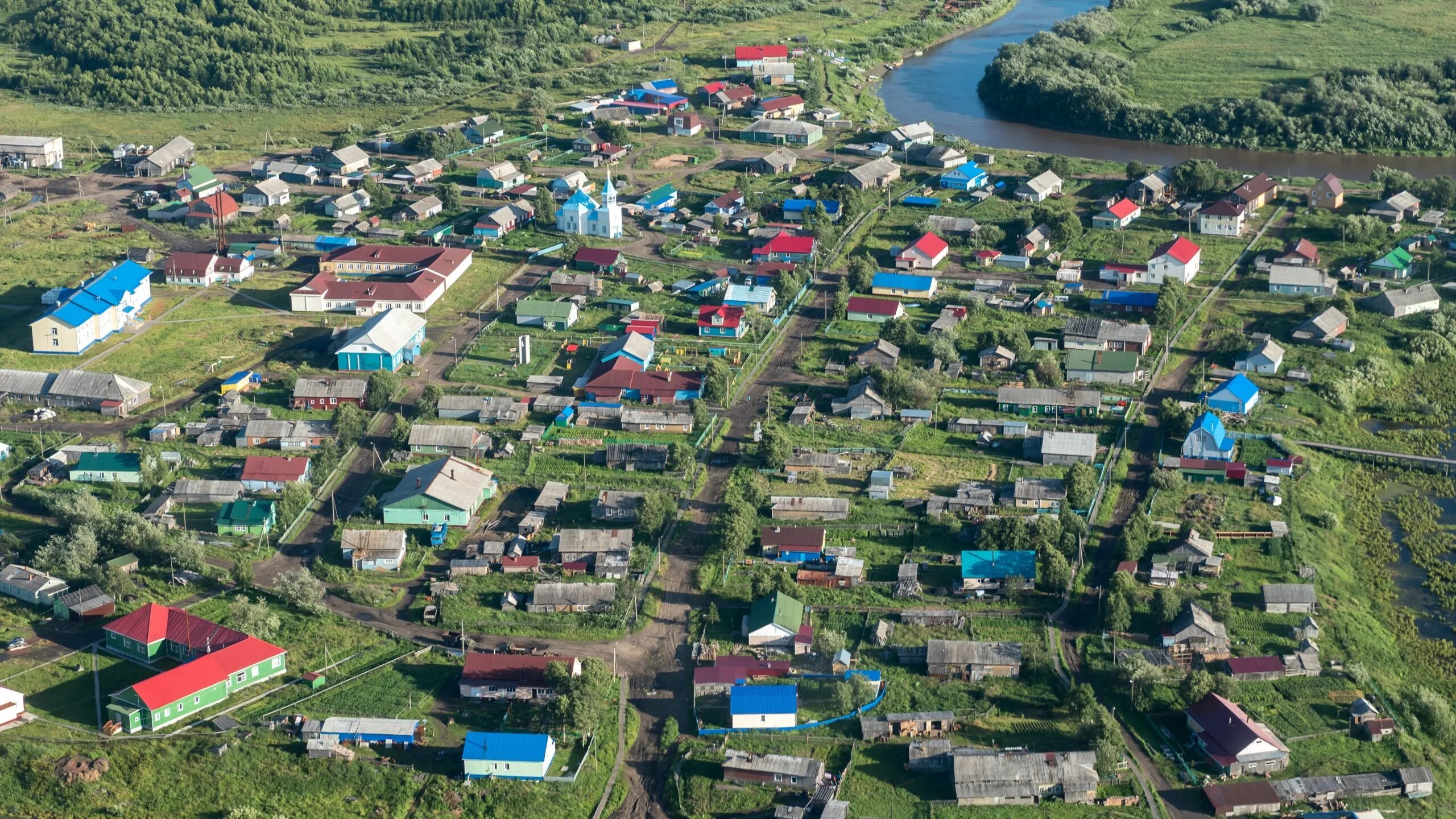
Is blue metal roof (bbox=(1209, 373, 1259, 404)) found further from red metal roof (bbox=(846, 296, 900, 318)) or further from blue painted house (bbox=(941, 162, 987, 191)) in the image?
blue painted house (bbox=(941, 162, 987, 191))

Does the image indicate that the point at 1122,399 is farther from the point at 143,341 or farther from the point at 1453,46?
the point at 1453,46

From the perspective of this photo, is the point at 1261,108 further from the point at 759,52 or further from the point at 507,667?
the point at 507,667

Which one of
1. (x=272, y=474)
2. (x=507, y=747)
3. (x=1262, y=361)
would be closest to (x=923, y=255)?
(x=1262, y=361)

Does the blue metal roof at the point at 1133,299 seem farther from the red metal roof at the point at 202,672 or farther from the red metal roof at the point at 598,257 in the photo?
the red metal roof at the point at 202,672

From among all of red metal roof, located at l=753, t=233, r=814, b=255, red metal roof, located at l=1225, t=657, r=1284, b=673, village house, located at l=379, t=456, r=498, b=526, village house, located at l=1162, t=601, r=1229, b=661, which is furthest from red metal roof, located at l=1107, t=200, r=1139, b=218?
village house, located at l=379, t=456, r=498, b=526

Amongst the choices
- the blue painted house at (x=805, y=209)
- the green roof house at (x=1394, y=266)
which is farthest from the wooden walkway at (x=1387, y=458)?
the blue painted house at (x=805, y=209)
